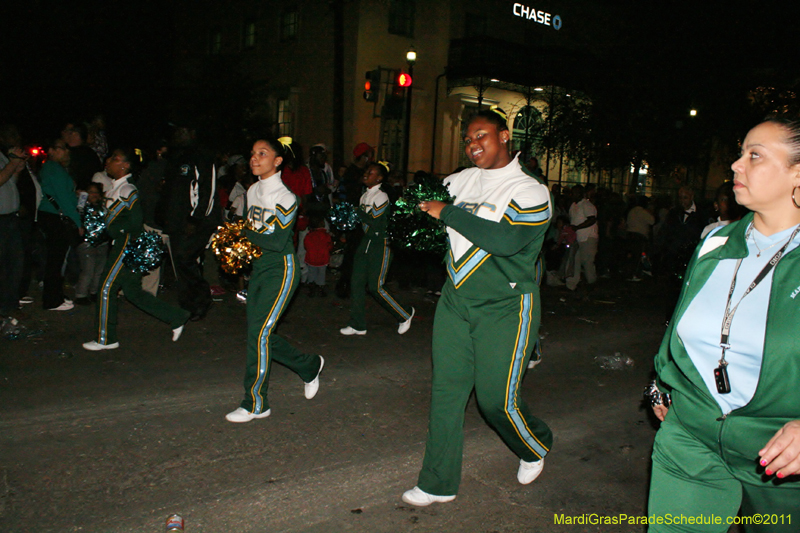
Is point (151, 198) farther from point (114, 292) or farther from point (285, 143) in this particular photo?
point (285, 143)

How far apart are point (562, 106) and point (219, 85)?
1249cm

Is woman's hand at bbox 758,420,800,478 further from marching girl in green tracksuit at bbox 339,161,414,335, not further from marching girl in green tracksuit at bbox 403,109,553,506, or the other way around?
Answer: marching girl in green tracksuit at bbox 339,161,414,335

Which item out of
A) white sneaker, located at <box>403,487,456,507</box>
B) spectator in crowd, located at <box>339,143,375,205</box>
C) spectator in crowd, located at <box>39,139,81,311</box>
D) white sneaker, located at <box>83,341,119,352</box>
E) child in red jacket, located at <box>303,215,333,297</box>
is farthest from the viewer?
spectator in crowd, located at <box>339,143,375,205</box>

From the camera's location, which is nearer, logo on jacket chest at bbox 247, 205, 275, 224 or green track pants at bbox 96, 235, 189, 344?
logo on jacket chest at bbox 247, 205, 275, 224

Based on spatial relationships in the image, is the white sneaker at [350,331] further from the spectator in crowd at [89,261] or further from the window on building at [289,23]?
the window on building at [289,23]

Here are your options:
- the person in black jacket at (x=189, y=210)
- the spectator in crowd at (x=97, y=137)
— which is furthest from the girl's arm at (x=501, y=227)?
the spectator in crowd at (x=97, y=137)

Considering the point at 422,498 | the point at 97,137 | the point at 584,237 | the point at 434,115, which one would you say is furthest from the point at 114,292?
the point at 434,115

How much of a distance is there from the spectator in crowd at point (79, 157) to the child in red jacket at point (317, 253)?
3.23 metres

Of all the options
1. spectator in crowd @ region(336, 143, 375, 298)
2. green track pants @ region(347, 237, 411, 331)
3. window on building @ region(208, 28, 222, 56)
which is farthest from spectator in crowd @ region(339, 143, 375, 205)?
window on building @ region(208, 28, 222, 56)

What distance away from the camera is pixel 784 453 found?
196 cm

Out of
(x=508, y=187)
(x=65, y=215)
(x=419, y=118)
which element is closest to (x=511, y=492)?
(x=508, y=187)

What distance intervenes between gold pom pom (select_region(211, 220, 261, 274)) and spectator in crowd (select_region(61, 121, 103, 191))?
468 cm

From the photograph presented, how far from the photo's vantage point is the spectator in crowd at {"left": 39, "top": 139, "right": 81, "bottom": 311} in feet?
26.4

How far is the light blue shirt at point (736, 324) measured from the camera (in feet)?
7.04
